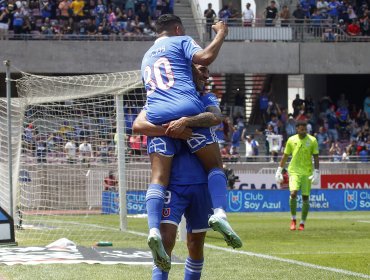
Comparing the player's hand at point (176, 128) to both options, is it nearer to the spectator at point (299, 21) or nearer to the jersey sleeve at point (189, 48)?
the jersey sleeve at point (189, 48)

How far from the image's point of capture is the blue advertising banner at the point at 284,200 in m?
31.0

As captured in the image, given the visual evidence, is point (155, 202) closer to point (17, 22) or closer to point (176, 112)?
point (176, 112)

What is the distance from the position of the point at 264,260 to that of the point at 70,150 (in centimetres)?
1242

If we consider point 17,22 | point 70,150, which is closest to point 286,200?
point 70,150

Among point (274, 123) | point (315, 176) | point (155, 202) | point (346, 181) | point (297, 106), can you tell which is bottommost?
point (346, 181)

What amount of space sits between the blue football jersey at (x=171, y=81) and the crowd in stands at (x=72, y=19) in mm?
32746

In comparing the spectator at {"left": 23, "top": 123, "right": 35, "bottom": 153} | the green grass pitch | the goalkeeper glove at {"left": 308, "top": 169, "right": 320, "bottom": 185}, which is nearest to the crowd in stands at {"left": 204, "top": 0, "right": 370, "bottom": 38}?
the spectator at {"left": 23, "top": 123, "right": 35, "bottom": 153}

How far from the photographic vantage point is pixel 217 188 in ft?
23.9

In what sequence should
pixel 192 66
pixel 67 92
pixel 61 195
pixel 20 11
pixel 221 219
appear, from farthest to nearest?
pixel 20 11 → pixel 61 195 → pixel 67 92 → pixel 192 66 → pixel 221 219

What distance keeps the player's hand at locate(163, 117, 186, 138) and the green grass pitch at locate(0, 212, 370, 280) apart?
10.0 feet

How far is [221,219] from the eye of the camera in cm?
704

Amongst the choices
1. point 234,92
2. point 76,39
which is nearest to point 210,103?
point 76,39

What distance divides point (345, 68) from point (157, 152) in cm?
3518

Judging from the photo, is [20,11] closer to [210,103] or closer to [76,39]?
[76,39]
